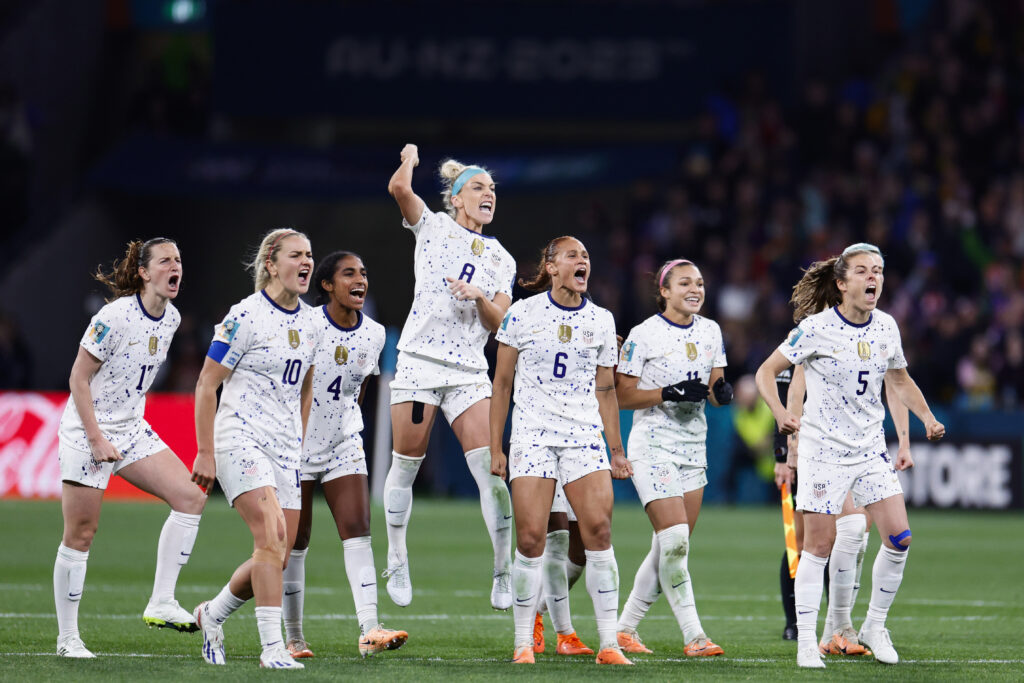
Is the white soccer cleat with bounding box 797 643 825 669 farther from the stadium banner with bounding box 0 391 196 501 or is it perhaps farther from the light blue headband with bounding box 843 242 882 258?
the stadium banner with bounding box 0 391 196 501

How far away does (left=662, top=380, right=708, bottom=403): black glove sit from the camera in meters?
9.20

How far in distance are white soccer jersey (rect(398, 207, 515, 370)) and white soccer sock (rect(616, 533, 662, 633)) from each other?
1629 millimetres

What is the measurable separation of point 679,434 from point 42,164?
2174 centimetres

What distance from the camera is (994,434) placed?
20.4 m

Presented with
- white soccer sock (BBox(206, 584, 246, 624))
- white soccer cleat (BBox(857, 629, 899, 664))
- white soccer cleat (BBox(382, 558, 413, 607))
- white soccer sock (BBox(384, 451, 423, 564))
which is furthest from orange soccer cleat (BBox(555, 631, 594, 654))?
white soccer sock (BBox(206, 584, 246, 624))

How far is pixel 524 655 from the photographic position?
28.0 feet

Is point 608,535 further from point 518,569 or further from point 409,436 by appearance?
point 409,436

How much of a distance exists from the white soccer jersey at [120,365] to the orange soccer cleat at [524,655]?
2631 millimetres

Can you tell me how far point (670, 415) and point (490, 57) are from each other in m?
18.4

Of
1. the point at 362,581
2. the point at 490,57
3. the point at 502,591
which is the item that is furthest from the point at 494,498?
the point at 490,57

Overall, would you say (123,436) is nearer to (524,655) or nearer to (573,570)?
(524,655)

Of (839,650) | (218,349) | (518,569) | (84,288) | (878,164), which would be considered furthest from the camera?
(84,288)

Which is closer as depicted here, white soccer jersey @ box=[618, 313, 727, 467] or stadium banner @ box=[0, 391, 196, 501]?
white soccer jersey @ box=[618, 313, 727, 467]

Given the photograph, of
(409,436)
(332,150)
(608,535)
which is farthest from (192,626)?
(332,150)
